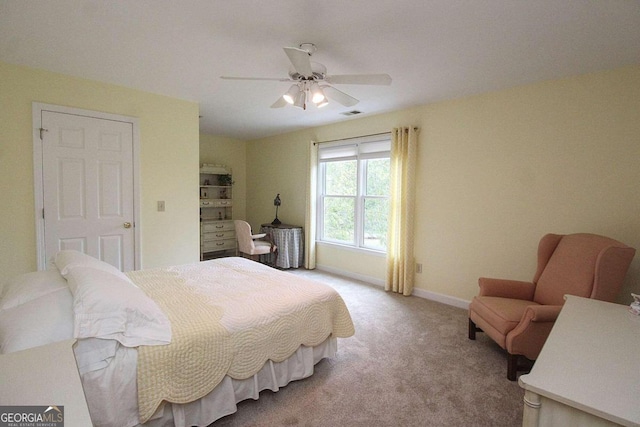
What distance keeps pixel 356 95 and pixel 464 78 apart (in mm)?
1135

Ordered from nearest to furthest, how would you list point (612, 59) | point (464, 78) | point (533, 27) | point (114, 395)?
point (114, 395)
point (533, 27)
point (612, 59)
point (464, 78)

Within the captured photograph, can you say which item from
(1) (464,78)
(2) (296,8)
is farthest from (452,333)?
(2) (296,8)

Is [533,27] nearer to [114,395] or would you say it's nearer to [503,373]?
[503,373]

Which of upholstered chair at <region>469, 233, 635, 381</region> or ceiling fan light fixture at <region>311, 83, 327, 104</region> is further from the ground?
ceiling fan light fixture at <region>311, 83, 327, 104</region>

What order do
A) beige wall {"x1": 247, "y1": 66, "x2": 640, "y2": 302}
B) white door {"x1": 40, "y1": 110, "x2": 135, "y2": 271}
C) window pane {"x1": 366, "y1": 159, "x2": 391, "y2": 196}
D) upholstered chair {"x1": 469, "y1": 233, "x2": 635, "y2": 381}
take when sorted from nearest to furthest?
upholstered chair {"x1": 469, "y1": 233, "x2": 635, "y2": 381} < beige wall {"x1": 247, "y1": 66, "x2": 640, "y2": 302} < white door {"x1": 40, "y1": 110, "x2": 135, "y2": 271} < window pane {"x1": 366, "y1": 159, "x2": 391, "y2": 196}

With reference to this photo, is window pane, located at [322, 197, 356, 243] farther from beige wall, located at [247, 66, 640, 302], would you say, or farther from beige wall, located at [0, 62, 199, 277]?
beige wall, located at [0, 62, 199, 277]

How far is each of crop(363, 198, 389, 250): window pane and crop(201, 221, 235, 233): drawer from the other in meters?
3.04

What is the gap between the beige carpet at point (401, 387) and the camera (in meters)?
1.82

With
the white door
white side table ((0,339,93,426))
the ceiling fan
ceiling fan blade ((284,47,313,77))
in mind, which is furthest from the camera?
the white door

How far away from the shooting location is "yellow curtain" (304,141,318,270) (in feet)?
16.9

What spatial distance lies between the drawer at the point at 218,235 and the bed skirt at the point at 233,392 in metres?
4.30

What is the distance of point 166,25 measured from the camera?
6.72ft

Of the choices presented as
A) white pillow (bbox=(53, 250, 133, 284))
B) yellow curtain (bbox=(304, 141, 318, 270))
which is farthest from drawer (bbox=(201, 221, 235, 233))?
white pillow (bbox=(53, 250, 133, 284))

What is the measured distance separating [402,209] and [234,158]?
407 centimetres
